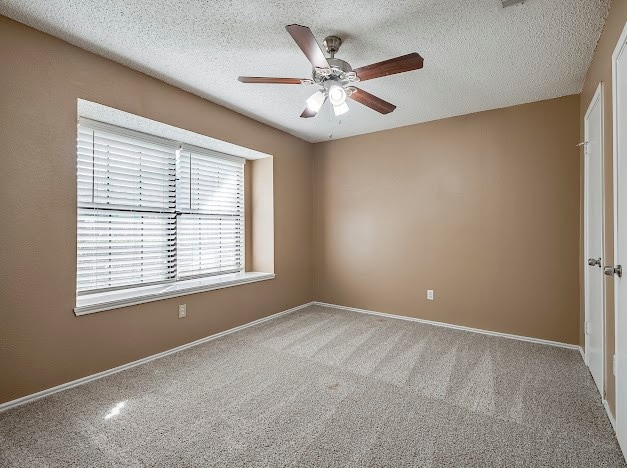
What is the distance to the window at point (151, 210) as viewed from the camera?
278 centimetres

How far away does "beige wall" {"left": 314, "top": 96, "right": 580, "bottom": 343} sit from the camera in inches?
126

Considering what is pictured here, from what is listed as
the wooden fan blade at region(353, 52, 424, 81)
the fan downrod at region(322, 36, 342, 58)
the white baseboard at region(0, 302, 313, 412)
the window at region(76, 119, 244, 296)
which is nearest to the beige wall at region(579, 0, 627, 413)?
the wooden fan blade at region(353, 52, 424, 81)

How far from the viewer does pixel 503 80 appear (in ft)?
9.30

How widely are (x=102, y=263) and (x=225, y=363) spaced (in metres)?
1.45

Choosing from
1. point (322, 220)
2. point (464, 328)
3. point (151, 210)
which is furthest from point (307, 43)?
point (464, 328)

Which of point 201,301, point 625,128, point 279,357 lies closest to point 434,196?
point 625,128

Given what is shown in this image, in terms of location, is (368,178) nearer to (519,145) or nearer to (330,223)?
(330,223)

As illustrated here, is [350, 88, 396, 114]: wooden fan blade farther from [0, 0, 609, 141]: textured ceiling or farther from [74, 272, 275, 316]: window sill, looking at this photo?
[74, 272, 275, 316]: window sill

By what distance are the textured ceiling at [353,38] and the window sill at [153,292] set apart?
1978 millimetres

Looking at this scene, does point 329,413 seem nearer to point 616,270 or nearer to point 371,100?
point 616,270

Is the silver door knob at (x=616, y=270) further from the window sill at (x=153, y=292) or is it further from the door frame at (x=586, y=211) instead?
the window sill at (x=153, y=292)

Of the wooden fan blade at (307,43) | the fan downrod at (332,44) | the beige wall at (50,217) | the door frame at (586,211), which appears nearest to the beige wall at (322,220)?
the beige wall at (50,217)

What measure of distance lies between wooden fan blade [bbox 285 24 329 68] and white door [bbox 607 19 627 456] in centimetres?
157

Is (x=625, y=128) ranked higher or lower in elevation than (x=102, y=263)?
higher
